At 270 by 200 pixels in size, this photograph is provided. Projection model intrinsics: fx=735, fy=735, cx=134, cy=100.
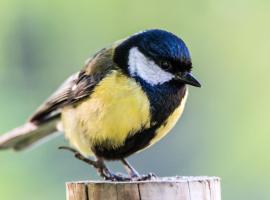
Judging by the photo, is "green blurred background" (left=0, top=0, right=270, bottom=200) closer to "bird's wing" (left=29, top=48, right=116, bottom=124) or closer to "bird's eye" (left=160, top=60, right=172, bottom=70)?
"bird's wing" (left=29, top=48, right=116, bottom=124)

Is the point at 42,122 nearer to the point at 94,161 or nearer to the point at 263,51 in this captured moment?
the point at 94,161

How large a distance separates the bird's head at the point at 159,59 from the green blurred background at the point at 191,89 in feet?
5.58

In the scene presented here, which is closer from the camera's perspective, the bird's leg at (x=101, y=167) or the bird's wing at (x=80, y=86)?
the bird's leg at (x=101, y=167)

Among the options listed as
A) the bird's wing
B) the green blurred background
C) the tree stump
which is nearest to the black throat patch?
the bird's wing

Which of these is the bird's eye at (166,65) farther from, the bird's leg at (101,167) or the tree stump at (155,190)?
the tree stump at (155,190)

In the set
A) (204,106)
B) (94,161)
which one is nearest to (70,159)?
(204,106)

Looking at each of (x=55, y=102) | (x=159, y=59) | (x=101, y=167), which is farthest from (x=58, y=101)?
(x=159, y=59)

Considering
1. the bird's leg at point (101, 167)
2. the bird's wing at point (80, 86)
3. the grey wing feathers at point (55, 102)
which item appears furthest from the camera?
the grey wing feathers at point (55, 102)

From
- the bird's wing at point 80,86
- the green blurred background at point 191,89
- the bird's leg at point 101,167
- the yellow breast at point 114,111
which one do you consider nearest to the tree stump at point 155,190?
the bird's leg at point 101,167

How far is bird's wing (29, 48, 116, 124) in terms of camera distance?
369cm

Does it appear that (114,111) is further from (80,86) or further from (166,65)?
(80,86)

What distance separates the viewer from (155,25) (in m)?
6.30

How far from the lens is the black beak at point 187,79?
3.38 m

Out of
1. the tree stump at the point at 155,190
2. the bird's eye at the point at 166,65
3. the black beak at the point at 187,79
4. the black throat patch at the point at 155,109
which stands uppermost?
the bird's eye at the point at 166,65
